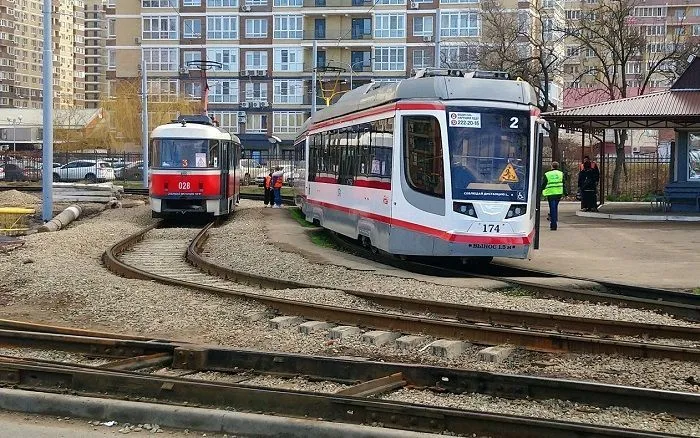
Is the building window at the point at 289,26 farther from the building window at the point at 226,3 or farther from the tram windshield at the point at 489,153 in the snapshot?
the tram windshield at the point at 489,153

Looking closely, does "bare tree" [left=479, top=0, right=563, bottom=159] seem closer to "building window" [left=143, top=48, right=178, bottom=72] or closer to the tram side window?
the tram side window

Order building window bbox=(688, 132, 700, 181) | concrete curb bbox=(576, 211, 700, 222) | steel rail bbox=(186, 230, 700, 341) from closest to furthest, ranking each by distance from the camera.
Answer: steel rail bbox=(186, 230, 700, 341) < concrete curb bbox=(576, 211, 700, 222) < building window bbox=(688, 132, 700, 181)

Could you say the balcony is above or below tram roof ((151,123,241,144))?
above

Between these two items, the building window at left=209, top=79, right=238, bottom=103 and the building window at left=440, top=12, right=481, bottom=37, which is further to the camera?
the building window at left=209, top=79, right=238, bottom=103

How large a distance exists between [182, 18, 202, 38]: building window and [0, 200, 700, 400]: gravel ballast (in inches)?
2663

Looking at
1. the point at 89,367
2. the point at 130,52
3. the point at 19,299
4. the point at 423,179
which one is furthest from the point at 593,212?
the point at 130,52

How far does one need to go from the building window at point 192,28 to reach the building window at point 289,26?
682 cm

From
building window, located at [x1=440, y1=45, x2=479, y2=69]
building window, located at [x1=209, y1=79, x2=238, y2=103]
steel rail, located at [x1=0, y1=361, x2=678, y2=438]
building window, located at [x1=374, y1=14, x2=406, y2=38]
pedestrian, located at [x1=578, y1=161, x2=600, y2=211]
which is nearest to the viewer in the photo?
steel rail, located at [x1=0, y1=361, x2=678, y2=438]

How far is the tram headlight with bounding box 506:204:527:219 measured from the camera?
1558cm

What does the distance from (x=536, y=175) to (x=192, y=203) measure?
14263mm

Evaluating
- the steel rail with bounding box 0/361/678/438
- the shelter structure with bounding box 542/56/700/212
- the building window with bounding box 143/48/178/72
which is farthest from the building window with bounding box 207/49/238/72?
the steel rail with bounding box 0/361/678/438

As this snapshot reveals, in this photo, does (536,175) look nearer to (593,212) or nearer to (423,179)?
(423,179)

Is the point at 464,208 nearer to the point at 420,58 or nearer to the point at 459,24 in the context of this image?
the point at 459,24

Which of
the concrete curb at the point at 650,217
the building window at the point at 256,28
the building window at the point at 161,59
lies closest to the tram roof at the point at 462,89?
the concrete curb at the point at 650,217
